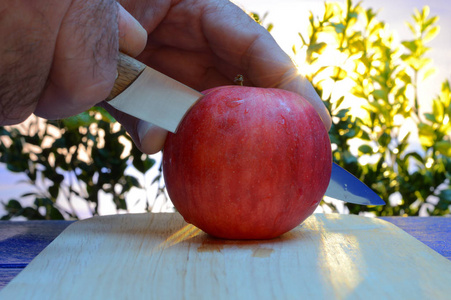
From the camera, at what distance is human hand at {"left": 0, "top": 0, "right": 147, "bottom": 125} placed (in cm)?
77

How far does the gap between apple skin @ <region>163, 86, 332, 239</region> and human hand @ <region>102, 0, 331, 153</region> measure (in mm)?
179

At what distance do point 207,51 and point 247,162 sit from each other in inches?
20.2

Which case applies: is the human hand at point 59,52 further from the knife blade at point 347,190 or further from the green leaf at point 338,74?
the green leaf at point 338,74

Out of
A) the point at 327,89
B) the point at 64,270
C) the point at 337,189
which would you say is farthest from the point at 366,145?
the point at 64,270

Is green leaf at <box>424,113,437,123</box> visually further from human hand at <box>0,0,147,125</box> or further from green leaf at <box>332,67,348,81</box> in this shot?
human hand at <box>0,0,147,125</box>

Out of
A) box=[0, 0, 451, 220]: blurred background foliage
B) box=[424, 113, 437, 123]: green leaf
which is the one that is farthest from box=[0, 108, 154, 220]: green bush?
box=[424, 113, 437, 123]: green leaf

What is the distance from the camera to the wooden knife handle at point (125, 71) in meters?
1.00

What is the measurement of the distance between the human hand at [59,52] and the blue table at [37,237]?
0.28 metres

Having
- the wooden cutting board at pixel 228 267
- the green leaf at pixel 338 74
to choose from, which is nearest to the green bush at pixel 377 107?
the green leaf at pixel 338 74

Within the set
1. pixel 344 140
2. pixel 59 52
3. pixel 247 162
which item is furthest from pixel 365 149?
pixel 59 52

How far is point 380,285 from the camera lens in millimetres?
799

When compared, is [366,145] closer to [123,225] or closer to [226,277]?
[123,225]

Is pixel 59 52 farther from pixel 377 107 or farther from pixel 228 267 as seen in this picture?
pixel 377 107

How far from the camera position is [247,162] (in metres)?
0.97
